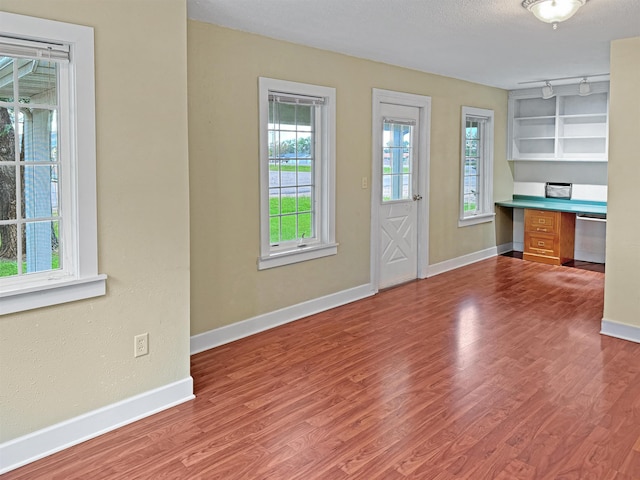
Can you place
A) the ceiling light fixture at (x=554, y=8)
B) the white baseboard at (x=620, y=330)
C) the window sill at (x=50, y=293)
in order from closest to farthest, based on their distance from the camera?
the window sill at (x=50, y=293)
the ceiling light fixture at (x=554, y=8)
the white baseboard at (x=620, y=330)

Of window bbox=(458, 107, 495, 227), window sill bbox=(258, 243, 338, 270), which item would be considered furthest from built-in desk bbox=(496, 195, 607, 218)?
window sill bbox=(258, 243, 338, 270)

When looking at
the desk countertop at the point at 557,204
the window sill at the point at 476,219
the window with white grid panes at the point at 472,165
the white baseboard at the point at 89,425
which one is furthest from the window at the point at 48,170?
the desk countertop at the point at 557,204

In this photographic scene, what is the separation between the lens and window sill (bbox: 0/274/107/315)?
2391mm

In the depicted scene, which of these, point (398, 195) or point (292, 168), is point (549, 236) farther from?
point (292, 168)

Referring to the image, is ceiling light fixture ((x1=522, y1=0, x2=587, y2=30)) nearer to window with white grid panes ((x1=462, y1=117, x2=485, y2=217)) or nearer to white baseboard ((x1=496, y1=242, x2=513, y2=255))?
window with white grid panes ((x1=462, y1=117, x2=485, y2=217))

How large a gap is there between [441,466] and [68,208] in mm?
2183

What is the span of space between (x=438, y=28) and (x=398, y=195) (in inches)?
86.8

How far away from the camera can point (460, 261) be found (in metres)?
6.79

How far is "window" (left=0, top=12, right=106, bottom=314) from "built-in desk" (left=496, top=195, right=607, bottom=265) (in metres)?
5.84

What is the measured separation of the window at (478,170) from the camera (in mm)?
6891

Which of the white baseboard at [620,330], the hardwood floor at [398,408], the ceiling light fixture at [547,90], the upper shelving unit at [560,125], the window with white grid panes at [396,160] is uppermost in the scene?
the ceiling light fixture at [547,90]

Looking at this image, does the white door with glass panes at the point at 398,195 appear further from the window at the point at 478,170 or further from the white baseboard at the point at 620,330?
the white baseboard at the point at 620,330

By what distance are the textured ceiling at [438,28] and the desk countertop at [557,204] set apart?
6.28ft

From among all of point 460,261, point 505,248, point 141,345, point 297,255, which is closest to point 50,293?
point 141,345
